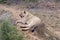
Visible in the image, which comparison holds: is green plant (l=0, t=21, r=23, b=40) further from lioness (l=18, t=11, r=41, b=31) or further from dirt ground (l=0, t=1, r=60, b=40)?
lioness (l=18, t=11, r=41, b=31)

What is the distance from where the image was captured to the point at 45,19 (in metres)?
7.76

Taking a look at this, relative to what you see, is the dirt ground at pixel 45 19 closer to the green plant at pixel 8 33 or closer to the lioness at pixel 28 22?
the lioness at pixel 28 22

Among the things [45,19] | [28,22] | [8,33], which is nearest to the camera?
[8,33]

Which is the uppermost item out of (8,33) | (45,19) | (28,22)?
(8,33)

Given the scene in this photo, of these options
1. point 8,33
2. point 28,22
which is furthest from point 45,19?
point 8,33

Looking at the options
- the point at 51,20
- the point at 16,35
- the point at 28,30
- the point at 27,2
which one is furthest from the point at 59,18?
the point at 16,35

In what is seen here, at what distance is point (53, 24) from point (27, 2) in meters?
2.12

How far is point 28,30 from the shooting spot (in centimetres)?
605

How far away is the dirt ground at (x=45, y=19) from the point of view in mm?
6079

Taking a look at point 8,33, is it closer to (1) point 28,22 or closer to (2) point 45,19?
(1) point 28,22

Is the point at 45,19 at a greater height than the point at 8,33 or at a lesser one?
lesser

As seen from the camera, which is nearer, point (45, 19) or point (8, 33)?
point (8, 33)

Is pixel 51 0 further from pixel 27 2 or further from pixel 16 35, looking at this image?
pixel 16 35

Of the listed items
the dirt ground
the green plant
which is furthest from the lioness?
the green plant
